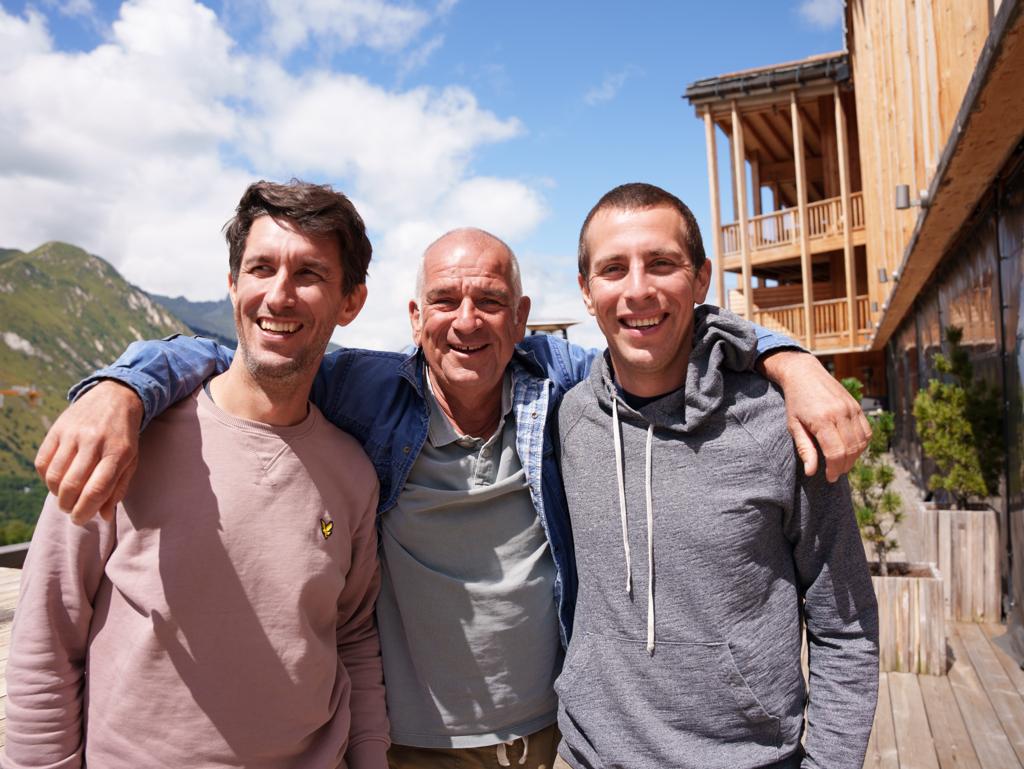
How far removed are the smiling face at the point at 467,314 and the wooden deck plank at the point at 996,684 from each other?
3.59m

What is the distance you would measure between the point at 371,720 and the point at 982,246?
5.84 m

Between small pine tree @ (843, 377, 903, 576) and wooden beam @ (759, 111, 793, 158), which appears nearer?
small pine tree @ (843, 377, 903, 576)

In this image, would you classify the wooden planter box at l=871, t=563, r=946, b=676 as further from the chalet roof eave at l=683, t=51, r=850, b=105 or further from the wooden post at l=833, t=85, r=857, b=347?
the chalet roof eave at l=683, t=51, r=850, b=105

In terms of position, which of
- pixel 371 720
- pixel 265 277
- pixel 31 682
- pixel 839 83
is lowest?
pixel 371 720

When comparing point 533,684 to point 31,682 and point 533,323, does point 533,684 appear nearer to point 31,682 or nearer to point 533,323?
point 31,682

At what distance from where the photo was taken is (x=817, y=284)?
870 inches

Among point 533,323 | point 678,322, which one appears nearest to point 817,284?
point 533,323

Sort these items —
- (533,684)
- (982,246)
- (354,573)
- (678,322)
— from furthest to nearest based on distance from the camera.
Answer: (982,246)
(533,684)
(354,573)
(678,322)

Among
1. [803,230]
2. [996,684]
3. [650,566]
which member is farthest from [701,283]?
[803,230]

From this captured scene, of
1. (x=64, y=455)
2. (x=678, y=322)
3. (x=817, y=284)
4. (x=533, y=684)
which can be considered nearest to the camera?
(x=64, y=455)

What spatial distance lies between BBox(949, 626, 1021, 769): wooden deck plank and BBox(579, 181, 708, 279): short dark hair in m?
3.41

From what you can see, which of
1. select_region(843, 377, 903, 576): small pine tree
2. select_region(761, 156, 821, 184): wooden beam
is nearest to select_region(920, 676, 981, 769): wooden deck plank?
select_region(843, 377, 903, 576): small pine tree

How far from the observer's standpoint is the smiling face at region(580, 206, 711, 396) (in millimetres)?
1901

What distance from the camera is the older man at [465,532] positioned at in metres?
2.22
